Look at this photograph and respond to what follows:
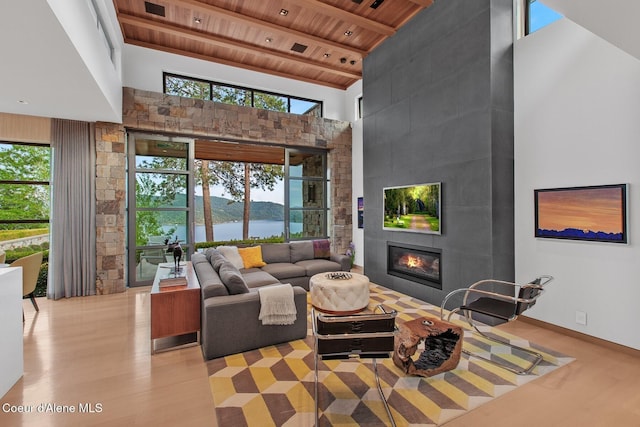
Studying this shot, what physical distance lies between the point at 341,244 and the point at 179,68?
17.2 feet

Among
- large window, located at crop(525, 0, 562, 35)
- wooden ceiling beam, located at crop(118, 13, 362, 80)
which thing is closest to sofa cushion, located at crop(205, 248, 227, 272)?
wooden ceiling beam, located at crop(118, 13, 362, 80)

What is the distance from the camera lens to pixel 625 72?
3.04 metres

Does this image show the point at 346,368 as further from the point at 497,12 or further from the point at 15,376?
the point at 497,12

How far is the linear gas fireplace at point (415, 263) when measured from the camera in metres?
4.52

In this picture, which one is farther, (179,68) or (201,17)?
(179,68)

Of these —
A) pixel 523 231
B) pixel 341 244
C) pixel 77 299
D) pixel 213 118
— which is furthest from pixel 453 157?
pixel 77 299

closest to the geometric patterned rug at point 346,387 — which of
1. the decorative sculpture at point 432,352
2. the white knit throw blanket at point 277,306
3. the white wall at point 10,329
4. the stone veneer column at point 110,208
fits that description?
the decorative sculpture at point 432,352

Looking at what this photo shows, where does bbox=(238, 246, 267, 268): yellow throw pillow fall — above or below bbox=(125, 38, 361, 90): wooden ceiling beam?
below

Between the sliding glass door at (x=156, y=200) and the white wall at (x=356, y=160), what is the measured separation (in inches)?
149

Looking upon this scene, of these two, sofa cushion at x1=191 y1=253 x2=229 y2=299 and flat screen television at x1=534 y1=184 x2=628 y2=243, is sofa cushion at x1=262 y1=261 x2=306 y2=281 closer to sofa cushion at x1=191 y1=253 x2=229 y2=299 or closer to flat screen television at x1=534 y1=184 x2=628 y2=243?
sofa cushion at x1=191 y1=253 x2=229 y2=299

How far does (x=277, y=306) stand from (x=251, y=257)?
222 centimetres

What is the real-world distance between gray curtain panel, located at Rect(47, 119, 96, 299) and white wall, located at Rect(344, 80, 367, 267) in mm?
5343

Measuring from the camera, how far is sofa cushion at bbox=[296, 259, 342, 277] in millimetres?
5363

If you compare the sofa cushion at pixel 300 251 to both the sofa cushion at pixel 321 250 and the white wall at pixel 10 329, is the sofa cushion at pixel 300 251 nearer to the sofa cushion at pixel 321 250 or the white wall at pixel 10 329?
the sofa cushion at pixel 321 250
